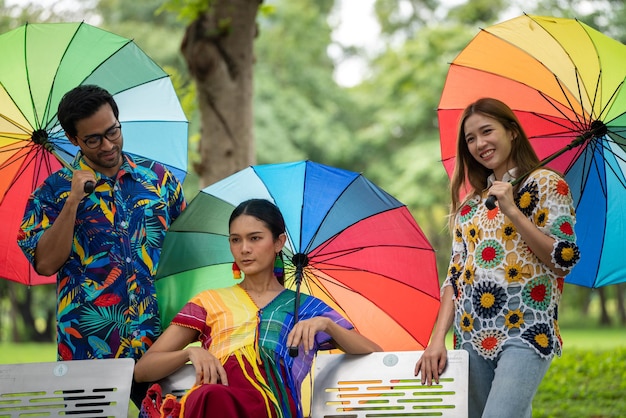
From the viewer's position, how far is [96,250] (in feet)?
13.0

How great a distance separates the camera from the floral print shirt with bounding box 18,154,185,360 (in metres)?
3.92

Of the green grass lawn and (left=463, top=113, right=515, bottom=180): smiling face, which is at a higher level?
(left=463, top=113, right=515, bottom=180): smiling face

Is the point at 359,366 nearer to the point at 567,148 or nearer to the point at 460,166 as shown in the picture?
the point at 460,166

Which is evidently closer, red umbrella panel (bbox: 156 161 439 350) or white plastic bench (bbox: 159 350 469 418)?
white plastic bench (bbox: 159 350 469 418)

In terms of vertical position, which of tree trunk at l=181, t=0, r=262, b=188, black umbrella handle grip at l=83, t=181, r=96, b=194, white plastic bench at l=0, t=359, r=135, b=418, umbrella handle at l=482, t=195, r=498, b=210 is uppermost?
tree trunk at l=181, t=0, r=262, b=188

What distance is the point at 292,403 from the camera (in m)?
3.65

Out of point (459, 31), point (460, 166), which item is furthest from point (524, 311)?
point (459, 31)

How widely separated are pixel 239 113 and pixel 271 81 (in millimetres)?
16652

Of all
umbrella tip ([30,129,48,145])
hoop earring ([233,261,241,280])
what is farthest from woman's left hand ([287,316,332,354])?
umbrella tip ([30,129,48,145])

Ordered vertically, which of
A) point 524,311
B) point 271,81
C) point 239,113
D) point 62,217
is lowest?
point 524,311

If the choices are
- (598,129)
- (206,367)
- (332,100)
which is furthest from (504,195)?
(332,100)

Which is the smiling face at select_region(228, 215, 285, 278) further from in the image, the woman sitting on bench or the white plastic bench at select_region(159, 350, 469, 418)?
the white plastic bench at select_region(159, 350, 469, 418)

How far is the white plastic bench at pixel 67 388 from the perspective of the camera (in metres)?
3.71

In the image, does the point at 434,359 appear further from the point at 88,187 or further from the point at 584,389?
the point at 584,389
